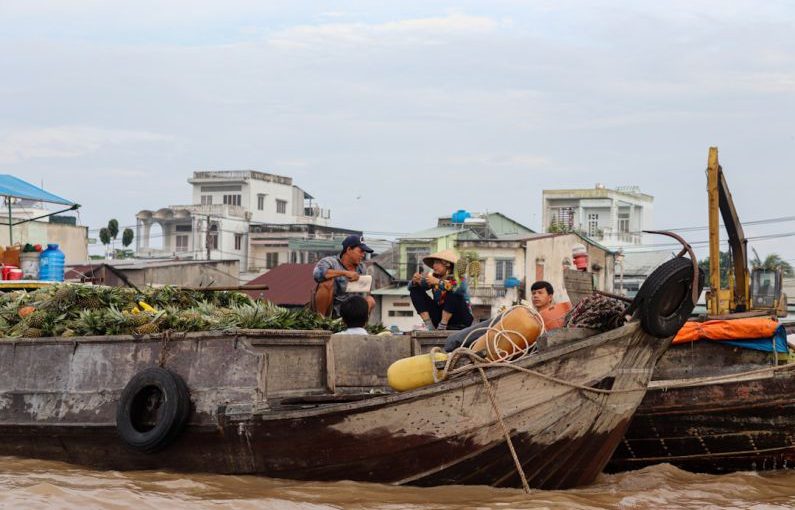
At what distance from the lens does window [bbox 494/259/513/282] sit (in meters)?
44.3

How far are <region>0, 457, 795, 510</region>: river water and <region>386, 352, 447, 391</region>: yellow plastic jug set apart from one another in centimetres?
68

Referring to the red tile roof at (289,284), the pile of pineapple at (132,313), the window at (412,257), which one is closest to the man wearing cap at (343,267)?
the pile of pineapple at (132,313)

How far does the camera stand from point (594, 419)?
6.94m

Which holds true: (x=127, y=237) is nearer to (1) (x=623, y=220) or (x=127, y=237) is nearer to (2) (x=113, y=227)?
(2) (x=113, y=227)

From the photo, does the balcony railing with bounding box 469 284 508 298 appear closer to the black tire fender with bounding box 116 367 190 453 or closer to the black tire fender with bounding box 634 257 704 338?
the black tire fender with bounding box 116 367 190 453

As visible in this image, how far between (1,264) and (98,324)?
13.4ft

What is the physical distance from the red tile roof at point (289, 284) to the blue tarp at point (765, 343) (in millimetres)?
29910

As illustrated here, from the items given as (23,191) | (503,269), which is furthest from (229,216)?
(23,191)

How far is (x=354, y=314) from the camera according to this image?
8.45 meters

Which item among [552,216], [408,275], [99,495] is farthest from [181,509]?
[552,216]

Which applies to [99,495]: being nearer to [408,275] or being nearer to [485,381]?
[485,381]

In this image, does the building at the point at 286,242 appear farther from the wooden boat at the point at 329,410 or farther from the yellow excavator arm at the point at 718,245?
the wooden boat at the point at 329,410

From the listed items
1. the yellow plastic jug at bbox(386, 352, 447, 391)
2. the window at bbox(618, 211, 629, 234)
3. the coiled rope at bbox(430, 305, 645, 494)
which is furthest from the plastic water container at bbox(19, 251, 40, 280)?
the window at bbox(618, 211, 629, 234)

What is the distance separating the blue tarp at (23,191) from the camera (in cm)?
1446
